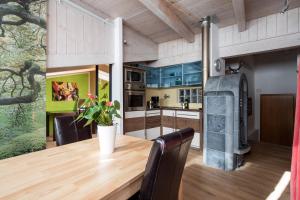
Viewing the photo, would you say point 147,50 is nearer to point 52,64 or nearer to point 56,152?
point 52,64

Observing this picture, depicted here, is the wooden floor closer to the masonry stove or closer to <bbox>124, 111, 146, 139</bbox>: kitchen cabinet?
the masonry stove

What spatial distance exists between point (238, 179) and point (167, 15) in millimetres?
2773

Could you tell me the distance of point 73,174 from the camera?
107cm

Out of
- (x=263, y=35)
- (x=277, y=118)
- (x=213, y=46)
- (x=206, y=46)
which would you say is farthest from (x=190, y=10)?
(x=277, y=118)

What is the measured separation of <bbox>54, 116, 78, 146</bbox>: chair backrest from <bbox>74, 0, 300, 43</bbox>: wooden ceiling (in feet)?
6.91

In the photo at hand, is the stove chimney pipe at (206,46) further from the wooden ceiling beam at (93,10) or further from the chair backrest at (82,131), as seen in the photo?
the chair backrest at (82,131)

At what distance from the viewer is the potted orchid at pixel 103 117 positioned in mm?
1435

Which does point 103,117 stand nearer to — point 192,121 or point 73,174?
point 73,174

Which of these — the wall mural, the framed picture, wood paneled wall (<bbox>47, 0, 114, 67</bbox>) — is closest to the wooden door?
wood paneled wall (<bbox>47, 0, 114, 67</bbox>)

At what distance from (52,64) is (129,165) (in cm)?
221

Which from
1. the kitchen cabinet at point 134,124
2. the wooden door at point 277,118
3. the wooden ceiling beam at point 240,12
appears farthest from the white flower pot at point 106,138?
the wooden door at point 277,118

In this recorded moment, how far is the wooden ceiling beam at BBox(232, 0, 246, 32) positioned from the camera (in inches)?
105

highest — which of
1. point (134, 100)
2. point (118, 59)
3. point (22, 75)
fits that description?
point (118, 59)

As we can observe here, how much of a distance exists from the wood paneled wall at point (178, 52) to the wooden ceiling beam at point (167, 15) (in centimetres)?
33
